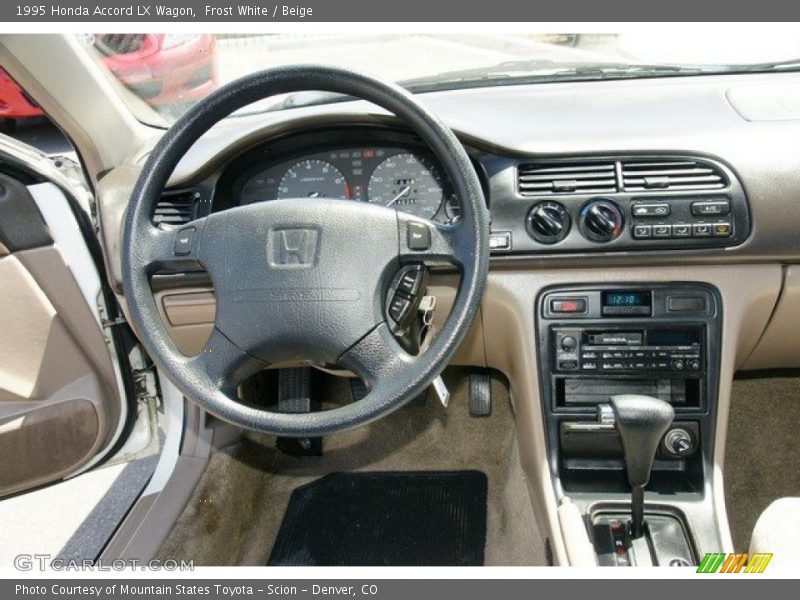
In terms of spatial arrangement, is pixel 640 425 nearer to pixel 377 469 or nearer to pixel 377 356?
pixel 377 356

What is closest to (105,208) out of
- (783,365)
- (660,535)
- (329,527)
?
(329,527)

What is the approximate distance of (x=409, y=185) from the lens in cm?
158

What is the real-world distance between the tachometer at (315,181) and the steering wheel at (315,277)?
1.27 ft

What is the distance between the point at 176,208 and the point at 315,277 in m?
0.61

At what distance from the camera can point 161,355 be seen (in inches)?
48.2

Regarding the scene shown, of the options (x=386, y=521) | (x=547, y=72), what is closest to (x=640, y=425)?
(x=547, y=72)

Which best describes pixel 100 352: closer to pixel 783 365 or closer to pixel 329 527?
pixel 329 527

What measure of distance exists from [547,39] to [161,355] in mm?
1216

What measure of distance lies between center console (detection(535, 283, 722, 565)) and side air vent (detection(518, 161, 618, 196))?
0.23 m

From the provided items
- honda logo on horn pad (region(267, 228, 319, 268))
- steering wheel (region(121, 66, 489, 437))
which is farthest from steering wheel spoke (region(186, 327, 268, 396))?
honda logo on horn pad (region(267, 228, 319, 268))

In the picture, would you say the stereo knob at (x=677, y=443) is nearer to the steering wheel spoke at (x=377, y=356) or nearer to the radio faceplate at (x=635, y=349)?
the radio faceplate at (x=635, y=349)

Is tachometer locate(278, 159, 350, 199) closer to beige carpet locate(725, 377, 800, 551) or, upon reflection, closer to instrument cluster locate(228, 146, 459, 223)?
instrument cluster locate(228, 146, 459, 223)

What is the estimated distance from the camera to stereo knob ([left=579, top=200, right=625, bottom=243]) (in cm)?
151

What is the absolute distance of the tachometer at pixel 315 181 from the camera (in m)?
1.63
